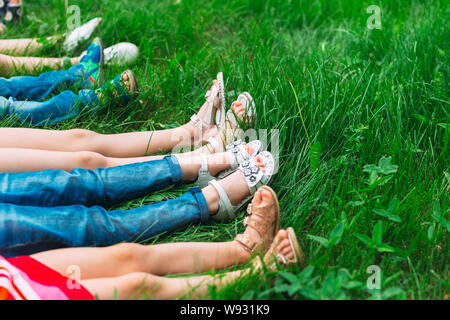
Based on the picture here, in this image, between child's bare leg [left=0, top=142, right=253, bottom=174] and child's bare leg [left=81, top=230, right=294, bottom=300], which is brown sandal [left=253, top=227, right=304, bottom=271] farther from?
child's bare leg [left=0, top=142, right=253, bottom=174]

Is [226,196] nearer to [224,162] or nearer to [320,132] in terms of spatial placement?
[224,162]

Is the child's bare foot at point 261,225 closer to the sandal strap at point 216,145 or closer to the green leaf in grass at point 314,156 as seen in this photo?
the green leaf in grass at point 314,156

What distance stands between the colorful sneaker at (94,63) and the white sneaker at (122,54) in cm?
19

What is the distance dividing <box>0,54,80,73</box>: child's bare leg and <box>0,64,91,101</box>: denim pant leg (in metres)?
0.24

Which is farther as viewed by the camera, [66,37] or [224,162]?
[66,37]

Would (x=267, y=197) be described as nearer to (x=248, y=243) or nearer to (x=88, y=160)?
(x=248, y=243)

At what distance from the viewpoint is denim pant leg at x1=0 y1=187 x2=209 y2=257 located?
68.7 inches

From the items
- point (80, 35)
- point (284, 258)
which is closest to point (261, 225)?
point (284, 258)

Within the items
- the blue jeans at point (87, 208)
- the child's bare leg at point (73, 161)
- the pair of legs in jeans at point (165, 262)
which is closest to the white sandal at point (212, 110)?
the child's bare leg at point (73, 161)

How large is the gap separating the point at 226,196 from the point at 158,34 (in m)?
1.81

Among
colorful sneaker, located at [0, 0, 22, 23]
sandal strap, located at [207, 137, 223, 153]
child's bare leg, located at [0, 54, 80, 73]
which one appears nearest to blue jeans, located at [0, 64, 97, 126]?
child's bare leg, located at [0, 54, 80, 73]

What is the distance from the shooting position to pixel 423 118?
242cm
